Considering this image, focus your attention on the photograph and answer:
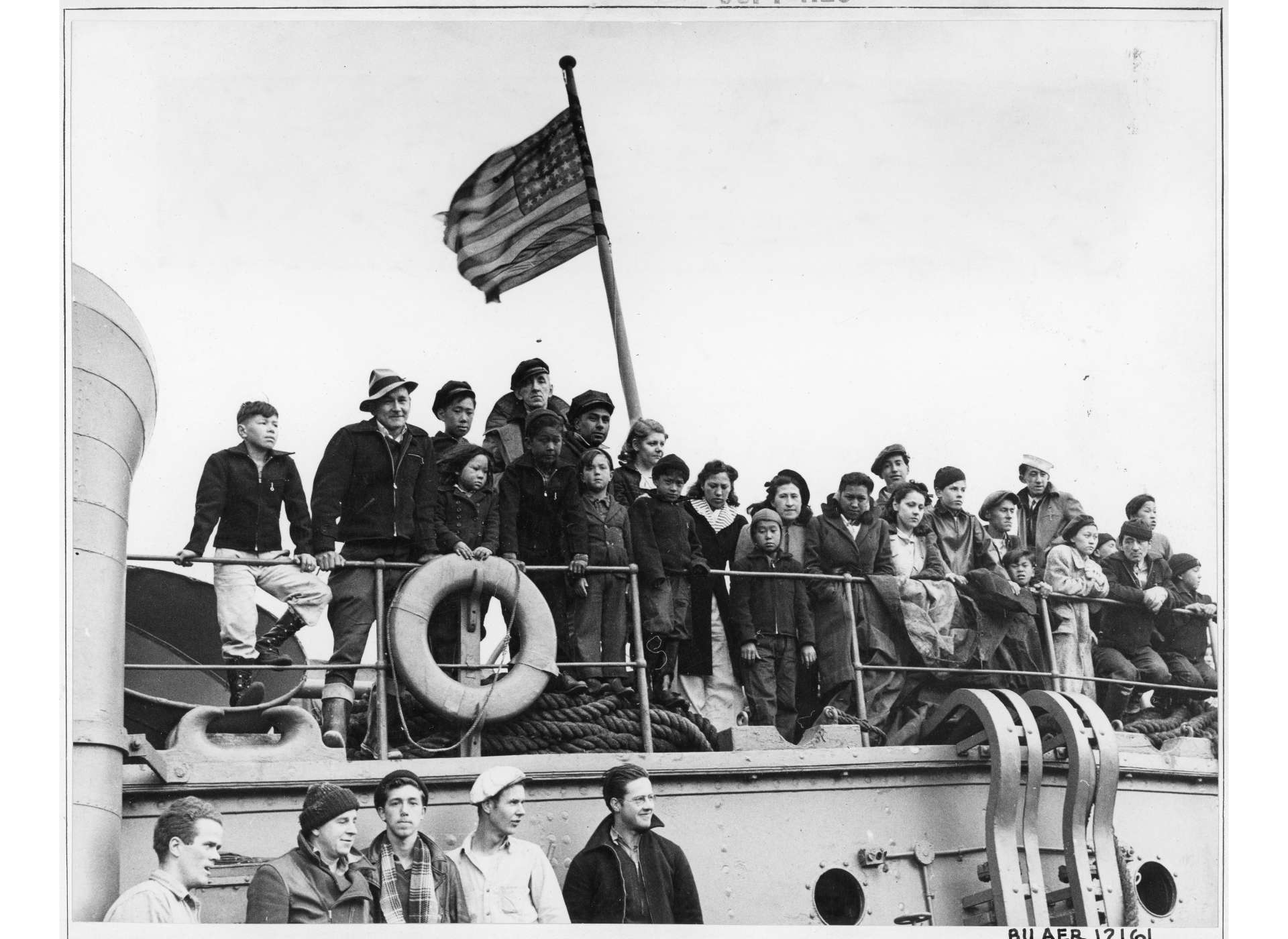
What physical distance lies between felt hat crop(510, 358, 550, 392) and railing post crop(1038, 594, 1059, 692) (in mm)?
3603

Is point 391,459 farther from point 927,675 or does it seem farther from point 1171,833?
point 1171,833

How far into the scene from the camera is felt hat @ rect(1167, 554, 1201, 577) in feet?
43.0

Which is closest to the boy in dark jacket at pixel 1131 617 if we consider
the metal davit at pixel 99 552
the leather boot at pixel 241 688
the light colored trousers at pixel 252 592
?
the light colored trousers at pixel 252 592

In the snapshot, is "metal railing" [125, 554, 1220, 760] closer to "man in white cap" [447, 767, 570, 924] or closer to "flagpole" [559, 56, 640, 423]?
"man in white cap" [447, 767, 570, 924]

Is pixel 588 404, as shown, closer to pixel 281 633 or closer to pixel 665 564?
pixel 665 564

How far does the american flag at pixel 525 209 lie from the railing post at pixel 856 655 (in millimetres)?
4159

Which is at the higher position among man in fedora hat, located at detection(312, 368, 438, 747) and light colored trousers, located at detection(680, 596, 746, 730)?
man in fedora hat, located at detection(312, 368, 438, 747)

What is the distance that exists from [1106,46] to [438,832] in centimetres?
737

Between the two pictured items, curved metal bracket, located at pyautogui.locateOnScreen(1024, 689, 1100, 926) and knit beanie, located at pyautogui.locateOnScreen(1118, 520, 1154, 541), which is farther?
knit beanie, located at pyautogui.locateOnScreen(1118, 520, 1154, 541)

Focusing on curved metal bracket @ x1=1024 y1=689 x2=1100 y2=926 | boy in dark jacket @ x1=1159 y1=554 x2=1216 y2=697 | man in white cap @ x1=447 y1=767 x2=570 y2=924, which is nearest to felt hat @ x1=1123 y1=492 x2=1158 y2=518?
boy in dark jacket @ x1=1159 y1=554 x2=1216 y2=697

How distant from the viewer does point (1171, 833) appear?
12023mm

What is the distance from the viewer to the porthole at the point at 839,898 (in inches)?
447

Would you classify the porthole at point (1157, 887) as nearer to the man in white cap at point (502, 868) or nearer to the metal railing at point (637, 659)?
the metal railing at point (637, 659)

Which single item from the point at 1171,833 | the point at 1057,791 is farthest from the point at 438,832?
the point at 1171,833
